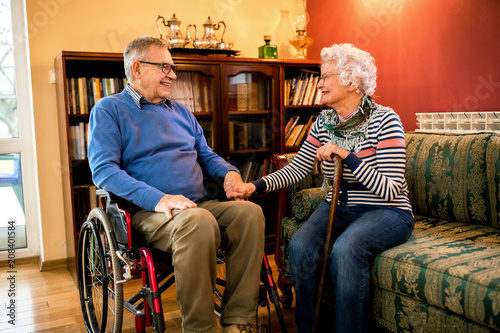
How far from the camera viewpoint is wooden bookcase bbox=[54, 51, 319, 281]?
2.91 metres

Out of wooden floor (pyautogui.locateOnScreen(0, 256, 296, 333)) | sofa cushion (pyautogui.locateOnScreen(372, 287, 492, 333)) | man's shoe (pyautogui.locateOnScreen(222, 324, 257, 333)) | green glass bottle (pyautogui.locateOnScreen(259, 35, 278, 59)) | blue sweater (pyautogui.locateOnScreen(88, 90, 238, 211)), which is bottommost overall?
wooden floor (pyautogui.locateOnScreen(0, 256, 296, 333))

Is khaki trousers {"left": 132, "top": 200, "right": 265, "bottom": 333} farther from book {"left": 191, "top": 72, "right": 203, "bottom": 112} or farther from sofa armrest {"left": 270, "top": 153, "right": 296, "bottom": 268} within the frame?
book {"left": 191, "top": 72, "right": 203, "bottom": 112}

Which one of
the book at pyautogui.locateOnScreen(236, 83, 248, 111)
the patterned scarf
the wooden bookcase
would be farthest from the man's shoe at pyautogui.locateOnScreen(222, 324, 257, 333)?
the book at pyautogui.locateOnScreen(236, 83, 248, 111)

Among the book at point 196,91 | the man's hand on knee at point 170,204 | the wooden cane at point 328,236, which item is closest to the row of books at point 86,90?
the book at point 196,91

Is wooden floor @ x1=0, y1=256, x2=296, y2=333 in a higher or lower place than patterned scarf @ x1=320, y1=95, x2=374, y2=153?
lower

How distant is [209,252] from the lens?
164 centimetres

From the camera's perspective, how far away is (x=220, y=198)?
83.2 inches

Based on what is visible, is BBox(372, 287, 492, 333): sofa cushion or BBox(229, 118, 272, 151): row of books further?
BBox(229, 118, 272, 151): row of books

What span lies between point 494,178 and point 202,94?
1952 mm

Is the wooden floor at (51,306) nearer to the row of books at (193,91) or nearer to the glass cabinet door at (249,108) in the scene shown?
the glass cabinet door at (249,108)

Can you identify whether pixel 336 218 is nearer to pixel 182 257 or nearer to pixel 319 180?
pixel 319 180

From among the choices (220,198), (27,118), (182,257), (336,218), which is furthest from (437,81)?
(27,118)

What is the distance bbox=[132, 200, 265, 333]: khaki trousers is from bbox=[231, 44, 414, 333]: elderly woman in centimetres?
21

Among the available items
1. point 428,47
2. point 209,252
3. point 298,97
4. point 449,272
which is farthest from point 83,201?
point 428,47
